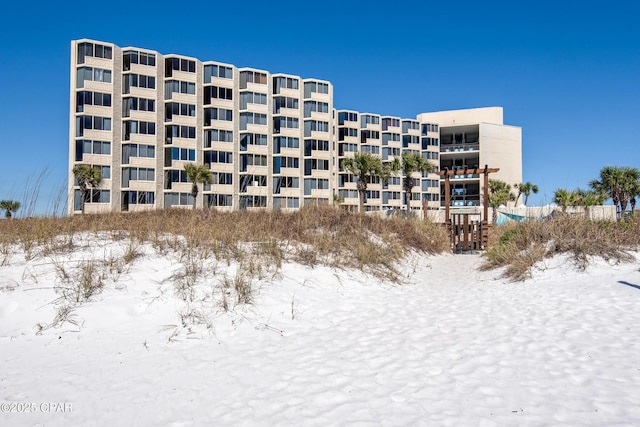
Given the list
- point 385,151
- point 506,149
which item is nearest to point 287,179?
point 385,151

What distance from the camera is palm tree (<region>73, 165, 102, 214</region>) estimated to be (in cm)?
4554

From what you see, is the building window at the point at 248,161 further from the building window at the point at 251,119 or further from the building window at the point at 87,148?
the building window at the point at 87,148

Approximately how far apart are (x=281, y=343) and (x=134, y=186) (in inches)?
1941

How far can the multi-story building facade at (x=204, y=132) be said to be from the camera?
49.4m

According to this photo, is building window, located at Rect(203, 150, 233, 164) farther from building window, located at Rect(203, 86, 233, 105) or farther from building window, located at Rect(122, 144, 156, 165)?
→ building window, located at Rect(122, 144, 156, 165)

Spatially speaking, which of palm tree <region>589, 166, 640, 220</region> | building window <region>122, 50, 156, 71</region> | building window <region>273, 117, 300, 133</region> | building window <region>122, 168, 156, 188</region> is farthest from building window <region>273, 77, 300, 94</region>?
palm tree <region>589, 166, 640, 220</region>

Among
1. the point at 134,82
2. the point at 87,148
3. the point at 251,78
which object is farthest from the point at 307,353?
the point at 251,78

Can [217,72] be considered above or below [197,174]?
above

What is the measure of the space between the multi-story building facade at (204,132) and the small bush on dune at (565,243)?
31037 millimetres

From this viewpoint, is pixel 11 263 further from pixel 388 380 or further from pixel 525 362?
pixel 525 362

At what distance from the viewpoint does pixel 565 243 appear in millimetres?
11570

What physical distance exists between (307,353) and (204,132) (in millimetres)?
54775

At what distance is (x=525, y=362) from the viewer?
5020 millimetres

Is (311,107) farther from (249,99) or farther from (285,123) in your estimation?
(249,99)
